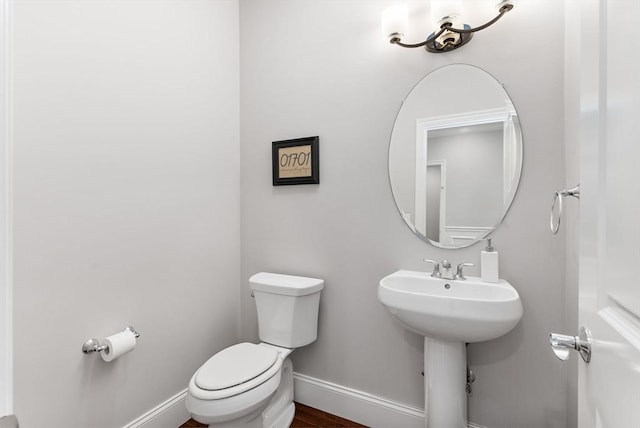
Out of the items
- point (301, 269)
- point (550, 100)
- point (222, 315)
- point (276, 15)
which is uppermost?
point (276, 15)

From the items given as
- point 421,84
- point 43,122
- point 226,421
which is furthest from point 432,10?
point 226,421

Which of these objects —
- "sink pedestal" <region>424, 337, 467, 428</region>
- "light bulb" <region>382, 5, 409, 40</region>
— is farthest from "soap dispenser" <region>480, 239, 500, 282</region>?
"light bulb" <region>382, 5, 409, 40</region>

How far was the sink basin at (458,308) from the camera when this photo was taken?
1128 millimetres

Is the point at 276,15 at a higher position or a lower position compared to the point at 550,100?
higher

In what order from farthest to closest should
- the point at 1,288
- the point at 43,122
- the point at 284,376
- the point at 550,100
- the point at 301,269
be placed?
the point at 301,269 → the point at 284,376 → the point at 550,100 → the point at 43,122 → the point at 1,288

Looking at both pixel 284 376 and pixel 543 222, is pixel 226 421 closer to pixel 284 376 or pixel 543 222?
pixel 284 376

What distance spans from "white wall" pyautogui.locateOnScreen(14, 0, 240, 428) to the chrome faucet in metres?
1.30

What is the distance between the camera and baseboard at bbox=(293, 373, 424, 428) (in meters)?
1.58

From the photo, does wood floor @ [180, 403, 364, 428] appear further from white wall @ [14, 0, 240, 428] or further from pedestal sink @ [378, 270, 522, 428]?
pedestal sink @ [378, 270, 522, 428]

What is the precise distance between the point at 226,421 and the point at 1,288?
0.94 meters

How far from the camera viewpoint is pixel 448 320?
1172mm

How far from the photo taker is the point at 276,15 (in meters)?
1.96

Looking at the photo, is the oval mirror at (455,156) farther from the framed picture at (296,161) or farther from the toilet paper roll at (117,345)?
the toilet paper roll at (117,345)

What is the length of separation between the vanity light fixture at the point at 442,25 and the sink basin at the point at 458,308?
1108 mm
